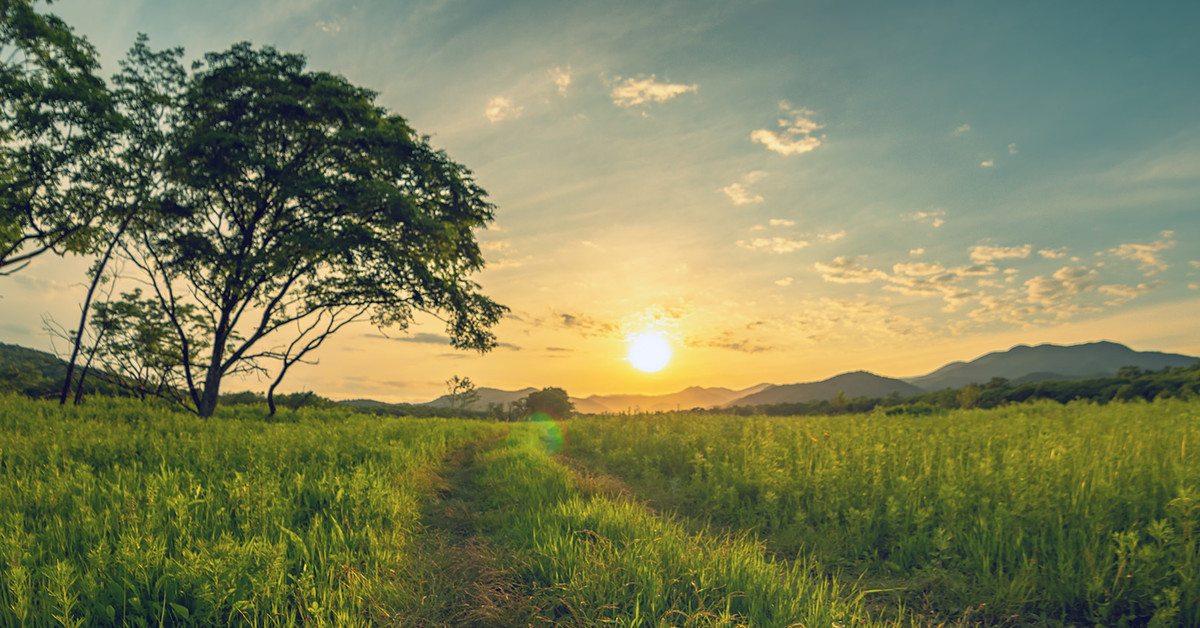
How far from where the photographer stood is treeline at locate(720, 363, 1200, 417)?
20406 millimetres

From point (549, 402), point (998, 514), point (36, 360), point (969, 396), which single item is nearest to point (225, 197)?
point (36, 360)

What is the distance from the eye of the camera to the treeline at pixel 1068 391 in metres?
20.4

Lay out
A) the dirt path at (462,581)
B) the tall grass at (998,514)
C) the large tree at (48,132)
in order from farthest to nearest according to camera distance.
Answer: the large tree at (48,132), the tall grass at (998,514), the dirt path at (462,581)

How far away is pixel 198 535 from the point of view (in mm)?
4152

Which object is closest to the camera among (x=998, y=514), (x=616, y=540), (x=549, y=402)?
(x=616, y=540)

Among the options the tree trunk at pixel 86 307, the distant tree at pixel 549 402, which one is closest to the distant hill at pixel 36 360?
the tree trunk at pixel 86 307

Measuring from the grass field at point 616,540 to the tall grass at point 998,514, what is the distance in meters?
0.03

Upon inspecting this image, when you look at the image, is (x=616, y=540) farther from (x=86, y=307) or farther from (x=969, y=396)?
(x=969, y=396)

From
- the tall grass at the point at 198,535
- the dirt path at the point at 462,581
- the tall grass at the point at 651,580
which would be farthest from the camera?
the dirt path at the point at 462,581

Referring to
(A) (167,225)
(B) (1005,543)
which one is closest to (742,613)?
(B) (1005,543)

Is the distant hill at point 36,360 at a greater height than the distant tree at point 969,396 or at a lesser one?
greater

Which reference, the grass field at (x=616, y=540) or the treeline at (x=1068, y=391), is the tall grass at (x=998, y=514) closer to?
the grass field at (x=616, y=540)

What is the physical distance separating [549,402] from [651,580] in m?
86.9

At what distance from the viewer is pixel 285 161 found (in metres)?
18.7
